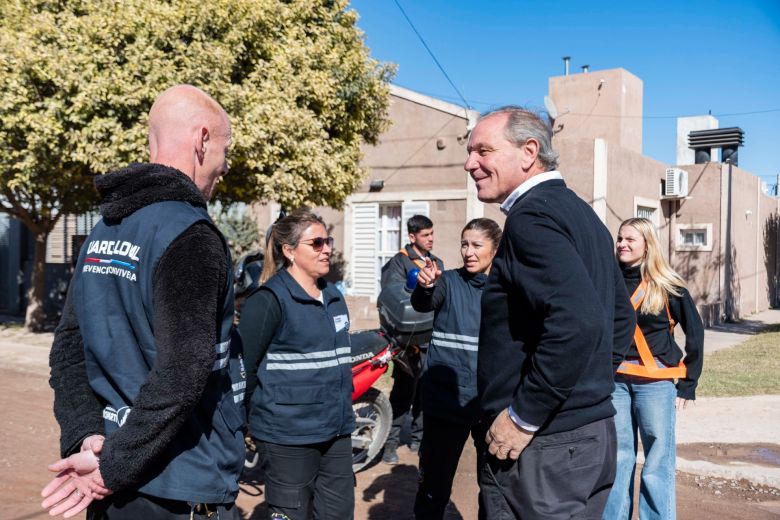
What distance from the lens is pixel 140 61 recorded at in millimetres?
10398

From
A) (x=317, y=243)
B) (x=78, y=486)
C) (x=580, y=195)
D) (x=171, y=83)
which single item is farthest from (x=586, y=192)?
(x=78, y=486)

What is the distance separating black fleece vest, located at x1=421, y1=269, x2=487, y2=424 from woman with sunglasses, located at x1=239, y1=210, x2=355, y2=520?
0.59 m

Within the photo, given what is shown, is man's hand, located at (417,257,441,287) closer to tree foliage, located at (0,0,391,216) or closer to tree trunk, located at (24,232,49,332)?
tree foliage, located at (0,0,391,216)

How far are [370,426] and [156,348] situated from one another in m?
4.12

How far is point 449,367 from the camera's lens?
4020mm

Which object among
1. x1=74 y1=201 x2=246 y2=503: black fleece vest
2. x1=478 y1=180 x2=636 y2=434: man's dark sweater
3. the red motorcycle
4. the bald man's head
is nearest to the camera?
x1=74 y1=201 x2=246 y2=503: black fleece vest

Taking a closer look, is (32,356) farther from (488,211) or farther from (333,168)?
(488,211)

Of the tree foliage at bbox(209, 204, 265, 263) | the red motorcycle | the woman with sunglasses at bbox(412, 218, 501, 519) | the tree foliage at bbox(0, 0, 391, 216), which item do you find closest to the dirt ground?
the red motorcycle

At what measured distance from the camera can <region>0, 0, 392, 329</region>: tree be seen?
406 inches

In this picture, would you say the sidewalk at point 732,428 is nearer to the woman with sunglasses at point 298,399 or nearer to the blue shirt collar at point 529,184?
the woman with sunglasses at point 298,399

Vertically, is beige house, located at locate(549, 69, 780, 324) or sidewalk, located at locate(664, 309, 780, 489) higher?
beige house, located at locate(549, 69, 780, 324)

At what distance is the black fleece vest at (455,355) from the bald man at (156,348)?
200 centimetres

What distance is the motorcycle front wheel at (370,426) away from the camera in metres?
5.66

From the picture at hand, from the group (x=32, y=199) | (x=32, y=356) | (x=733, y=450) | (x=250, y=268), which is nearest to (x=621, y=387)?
(x=733, y=450)
